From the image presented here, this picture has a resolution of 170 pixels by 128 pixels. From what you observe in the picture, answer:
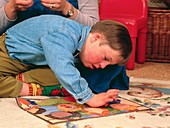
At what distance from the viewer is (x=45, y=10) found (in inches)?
54.2

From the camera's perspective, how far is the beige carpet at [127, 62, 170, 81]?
1.75 meters

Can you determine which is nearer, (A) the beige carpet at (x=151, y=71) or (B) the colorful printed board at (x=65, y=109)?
(B) the colorful printed board at (x=65, y=109)

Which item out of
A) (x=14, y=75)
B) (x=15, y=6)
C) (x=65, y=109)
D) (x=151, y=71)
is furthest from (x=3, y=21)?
(x=151, y=71)

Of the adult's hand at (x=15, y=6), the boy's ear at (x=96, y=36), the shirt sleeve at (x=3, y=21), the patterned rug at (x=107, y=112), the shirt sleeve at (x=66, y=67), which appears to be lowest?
the patterned rug at (x=107, y=112)

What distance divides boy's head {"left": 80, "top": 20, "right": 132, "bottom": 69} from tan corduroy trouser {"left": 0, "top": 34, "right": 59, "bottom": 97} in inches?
6.6

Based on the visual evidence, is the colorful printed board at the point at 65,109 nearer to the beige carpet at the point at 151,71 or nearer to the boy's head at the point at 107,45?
the boy's head at the point at 107,45

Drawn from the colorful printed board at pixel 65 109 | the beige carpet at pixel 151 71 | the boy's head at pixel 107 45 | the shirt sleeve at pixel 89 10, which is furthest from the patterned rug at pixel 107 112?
the beige carpet at pixel 151 71

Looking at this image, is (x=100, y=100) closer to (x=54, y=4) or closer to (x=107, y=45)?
(x=107, y=45)

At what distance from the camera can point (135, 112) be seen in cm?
110

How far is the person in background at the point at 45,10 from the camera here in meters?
1.24

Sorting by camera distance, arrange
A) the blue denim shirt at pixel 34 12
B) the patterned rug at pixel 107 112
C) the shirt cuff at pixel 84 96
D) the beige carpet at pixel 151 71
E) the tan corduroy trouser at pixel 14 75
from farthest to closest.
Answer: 1. the beige carpet at pixel 151 71
2. the blue denim shirt at pixel 34 12
3. the tan corduroy trouser at pixel 14 75
4. the shirt cuff at pixel 84 96
5. the patterned rug at pixel 107 112

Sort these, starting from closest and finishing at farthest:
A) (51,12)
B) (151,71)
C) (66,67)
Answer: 1. (66,67)
2. (51,12)
3. (151,71)

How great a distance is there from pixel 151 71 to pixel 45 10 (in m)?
0.73

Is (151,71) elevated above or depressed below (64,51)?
below
